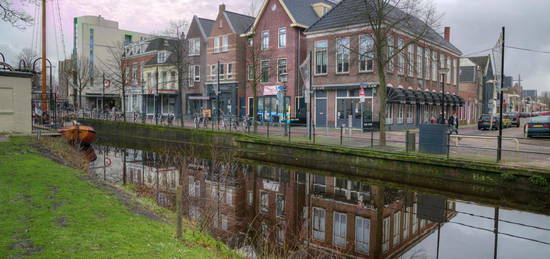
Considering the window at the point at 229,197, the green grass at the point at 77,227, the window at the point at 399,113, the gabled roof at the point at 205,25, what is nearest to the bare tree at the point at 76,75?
the gabled roof at the point at 205,25

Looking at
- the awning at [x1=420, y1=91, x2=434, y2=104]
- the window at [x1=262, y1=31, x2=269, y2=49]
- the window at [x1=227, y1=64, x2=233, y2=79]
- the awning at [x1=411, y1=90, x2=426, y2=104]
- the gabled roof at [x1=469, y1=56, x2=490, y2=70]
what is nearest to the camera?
the awning at [x1=411, y1=90, x2=426, y2=104]

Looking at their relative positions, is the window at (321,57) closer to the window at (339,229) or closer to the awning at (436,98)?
the awning at (436,98)

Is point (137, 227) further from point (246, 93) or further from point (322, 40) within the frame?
point (246, 93)

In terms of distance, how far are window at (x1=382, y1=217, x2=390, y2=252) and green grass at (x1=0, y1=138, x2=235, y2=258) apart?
3.87 metres

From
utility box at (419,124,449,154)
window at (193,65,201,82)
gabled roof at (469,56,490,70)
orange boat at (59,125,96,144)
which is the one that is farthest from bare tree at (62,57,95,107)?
gabled roof at (469,56,490,70)

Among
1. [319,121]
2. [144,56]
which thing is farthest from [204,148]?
[144,56]

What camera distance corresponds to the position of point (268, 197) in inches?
520

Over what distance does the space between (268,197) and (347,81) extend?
62.1 feet

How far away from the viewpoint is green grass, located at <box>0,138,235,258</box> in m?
5.73

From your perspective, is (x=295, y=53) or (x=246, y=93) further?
(x=246, y=93)

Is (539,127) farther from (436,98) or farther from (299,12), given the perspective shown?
(299,12)

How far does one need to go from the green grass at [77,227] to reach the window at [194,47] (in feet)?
117

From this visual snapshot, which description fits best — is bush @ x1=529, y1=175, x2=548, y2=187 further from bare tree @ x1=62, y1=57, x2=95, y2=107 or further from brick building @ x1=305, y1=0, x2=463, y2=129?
bare tree @ x1=62, y1=57, x2=95, y2=107

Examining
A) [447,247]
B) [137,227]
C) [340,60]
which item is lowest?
[447,247]
